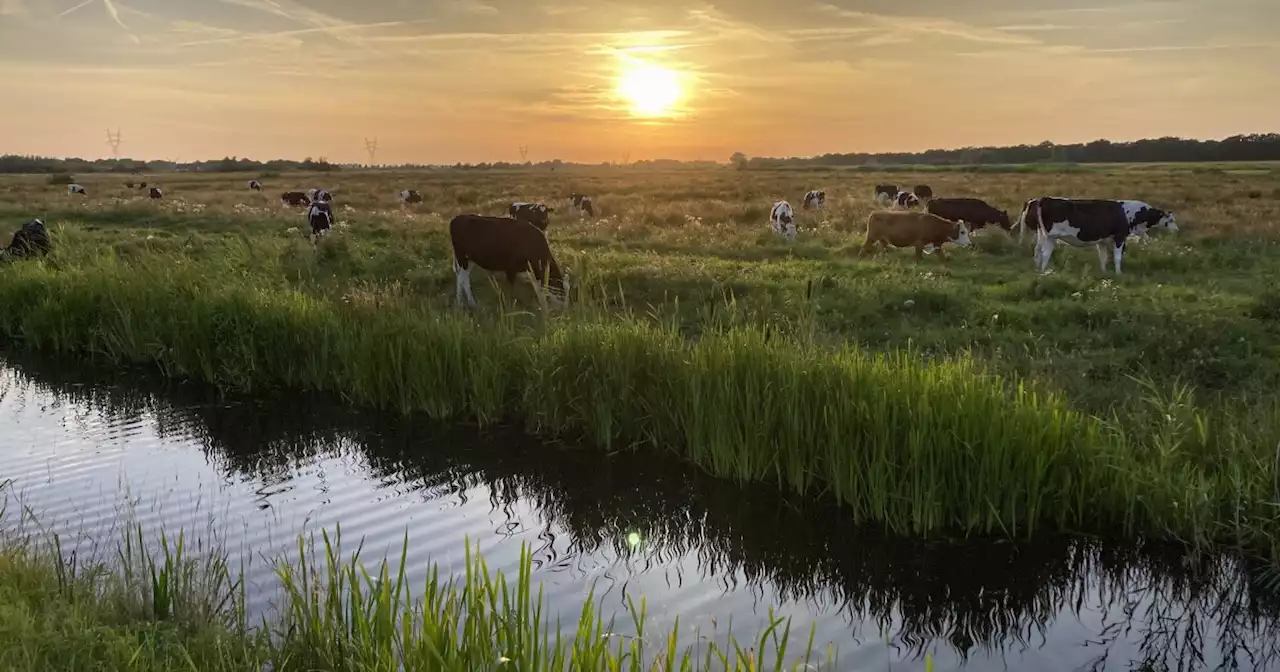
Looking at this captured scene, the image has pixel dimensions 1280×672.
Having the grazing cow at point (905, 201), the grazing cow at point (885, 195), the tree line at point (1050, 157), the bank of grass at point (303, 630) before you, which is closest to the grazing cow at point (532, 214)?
the grazing cow at point (905, 201)

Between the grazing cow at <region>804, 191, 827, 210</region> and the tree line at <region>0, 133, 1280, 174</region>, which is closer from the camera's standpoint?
the grazing cow at <region>804, 191, 827, 210</region>

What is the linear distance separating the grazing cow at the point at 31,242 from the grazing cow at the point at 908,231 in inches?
688

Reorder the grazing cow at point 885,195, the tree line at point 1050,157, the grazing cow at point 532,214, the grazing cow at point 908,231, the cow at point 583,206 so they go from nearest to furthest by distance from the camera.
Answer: the grazing cow at point 908,231 → the grazing cow at point 532,214 → the cow at point 583,206 → the grazing cow at point 885,195 → the tree line at point 1050,157

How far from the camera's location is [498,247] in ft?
49.9

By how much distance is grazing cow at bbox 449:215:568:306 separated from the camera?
49.7ft

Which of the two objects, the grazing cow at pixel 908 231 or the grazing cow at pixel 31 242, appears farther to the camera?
the grazing cow at pixel 908 231

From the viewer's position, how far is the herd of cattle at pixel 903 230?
1523 cm

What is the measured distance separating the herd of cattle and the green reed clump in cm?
198

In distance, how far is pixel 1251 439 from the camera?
21.7ft

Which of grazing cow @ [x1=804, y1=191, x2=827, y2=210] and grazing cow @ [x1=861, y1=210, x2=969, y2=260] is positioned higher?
grazing cow @ [x1=804, y1=191, x2=827, y2=210]

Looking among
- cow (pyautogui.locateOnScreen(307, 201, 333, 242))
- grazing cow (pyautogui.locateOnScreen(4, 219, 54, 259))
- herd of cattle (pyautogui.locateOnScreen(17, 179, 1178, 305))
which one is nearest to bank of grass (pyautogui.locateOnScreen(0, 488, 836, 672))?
herd of cattle (pyautogui.locateOnScreen(17, 179, 1178, 305))

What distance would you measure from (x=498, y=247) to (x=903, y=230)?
1021 cm

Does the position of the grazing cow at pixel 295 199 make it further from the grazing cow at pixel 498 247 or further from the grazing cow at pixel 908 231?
the grazing cow at pixel 908 231

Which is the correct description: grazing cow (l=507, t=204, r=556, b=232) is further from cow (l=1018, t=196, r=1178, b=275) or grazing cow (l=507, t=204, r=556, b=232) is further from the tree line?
the tree line
